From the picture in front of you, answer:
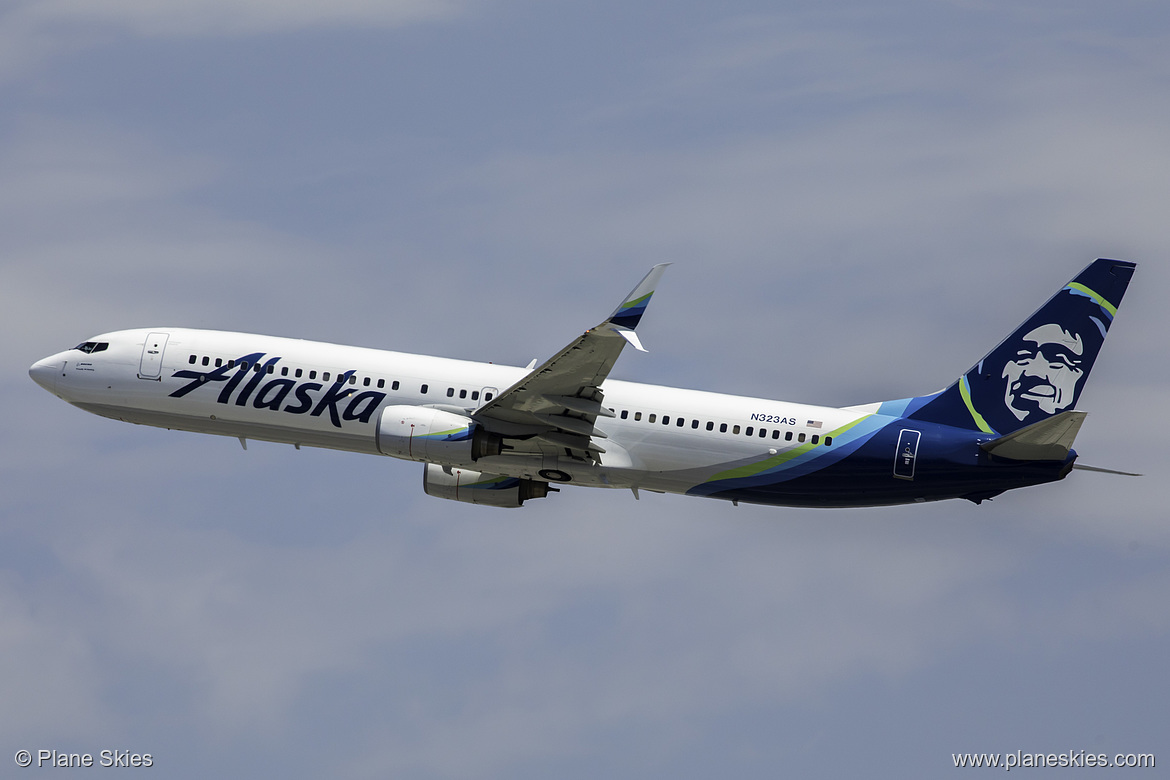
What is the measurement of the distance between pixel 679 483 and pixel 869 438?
20.4 ft

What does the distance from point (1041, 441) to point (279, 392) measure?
80.1ft

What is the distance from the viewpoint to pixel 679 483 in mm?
45844

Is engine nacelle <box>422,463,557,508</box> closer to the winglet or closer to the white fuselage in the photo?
the white fuselage

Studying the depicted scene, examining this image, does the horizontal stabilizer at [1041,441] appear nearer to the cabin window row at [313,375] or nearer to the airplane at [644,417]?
the airplane at [644,417]

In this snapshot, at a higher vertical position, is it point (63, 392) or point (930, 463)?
point (63, 392)

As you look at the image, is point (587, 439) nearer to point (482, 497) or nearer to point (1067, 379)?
point (482, 497)

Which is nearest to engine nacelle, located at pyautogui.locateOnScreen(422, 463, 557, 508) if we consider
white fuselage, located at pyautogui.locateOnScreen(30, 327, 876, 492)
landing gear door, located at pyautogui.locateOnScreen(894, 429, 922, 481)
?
white fuselage, located at pyautogui.locateOnScreen(30, 327, 876, 492)

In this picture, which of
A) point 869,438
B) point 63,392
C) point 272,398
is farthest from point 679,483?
point 63,392

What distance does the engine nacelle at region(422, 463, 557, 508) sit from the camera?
49750mm

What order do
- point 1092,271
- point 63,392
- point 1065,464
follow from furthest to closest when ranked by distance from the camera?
Answer: point 63,392, point 1092,271, point 1065,464

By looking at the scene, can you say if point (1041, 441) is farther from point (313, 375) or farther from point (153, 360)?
point (153, 360)

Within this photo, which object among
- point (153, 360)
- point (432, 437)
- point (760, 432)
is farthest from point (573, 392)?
point (153, 360)

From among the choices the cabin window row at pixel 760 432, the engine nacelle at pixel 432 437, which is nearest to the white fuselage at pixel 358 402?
the cabin window row at pixel 760 432

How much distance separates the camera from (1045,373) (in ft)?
151
